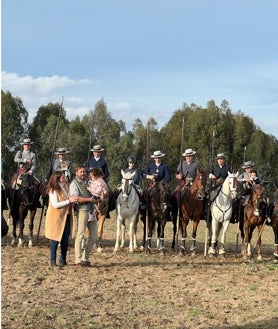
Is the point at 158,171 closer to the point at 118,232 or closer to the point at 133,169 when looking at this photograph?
the point at 133,169

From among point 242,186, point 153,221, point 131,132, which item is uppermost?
point 131,132

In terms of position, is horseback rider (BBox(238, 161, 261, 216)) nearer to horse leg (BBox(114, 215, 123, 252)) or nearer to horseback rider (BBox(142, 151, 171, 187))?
horseback rider (BBox(142, 151, 171, 187))

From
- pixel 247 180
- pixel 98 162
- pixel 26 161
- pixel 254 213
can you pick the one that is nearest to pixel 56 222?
pixel 26 161

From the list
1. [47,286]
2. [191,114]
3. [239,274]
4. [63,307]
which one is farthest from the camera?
[191,114]

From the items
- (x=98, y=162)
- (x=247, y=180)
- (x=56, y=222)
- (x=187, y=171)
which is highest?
(x=98, y=162)

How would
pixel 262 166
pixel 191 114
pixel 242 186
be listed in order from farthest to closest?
pixel 191 114
pixel 262 166
pixel 242 186

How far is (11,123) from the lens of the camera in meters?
45.3

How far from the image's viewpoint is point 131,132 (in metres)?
55.6

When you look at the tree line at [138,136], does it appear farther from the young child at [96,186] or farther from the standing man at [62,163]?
the young child at [96,186]

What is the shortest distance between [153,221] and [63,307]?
670cm

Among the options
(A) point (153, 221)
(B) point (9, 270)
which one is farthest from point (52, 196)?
(A) point (153, 221)

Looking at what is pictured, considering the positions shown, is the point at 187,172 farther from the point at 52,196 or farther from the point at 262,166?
the point at 262,166

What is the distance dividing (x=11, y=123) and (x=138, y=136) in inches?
591

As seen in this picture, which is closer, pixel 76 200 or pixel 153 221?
pixel 76 200
